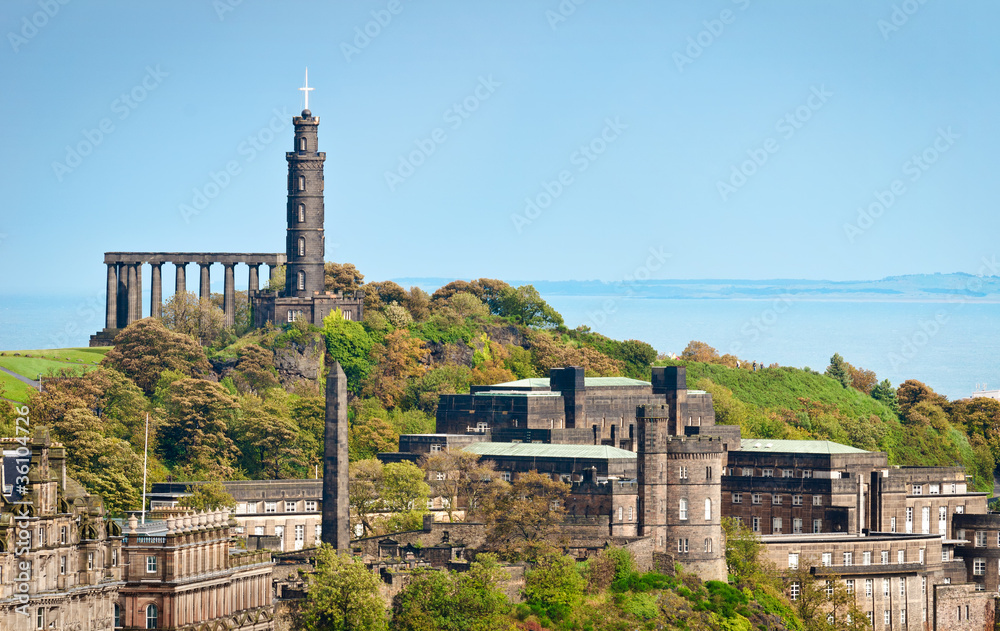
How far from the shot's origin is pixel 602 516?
13562 cm

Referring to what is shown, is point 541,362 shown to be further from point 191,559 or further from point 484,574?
point 191,559

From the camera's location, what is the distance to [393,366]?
181625 mm

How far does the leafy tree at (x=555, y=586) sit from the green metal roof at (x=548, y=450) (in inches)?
624

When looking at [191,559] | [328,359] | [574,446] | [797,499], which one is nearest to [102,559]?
[191,559]

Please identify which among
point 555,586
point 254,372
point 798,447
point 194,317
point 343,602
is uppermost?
point 194,317

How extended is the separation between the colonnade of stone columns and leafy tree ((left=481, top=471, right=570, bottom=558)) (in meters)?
55.4

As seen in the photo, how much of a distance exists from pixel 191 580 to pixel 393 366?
2773 inches

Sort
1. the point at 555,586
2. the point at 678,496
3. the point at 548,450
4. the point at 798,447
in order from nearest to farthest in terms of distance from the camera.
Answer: the point at 555,586
the point at 678,496
the point at 548,450
the point at 798,447

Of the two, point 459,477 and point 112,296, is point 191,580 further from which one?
point 112,296

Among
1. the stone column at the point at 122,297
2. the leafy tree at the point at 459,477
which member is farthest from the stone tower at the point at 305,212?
the leafy tree at the point at 459,477

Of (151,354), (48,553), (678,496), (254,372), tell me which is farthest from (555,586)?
(151,354)

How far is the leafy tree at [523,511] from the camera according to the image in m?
132

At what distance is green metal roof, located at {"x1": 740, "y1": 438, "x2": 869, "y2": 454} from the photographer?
154125 millimetres

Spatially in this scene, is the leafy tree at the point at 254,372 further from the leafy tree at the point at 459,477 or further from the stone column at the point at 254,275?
the leafy tree at the point at 459,477
